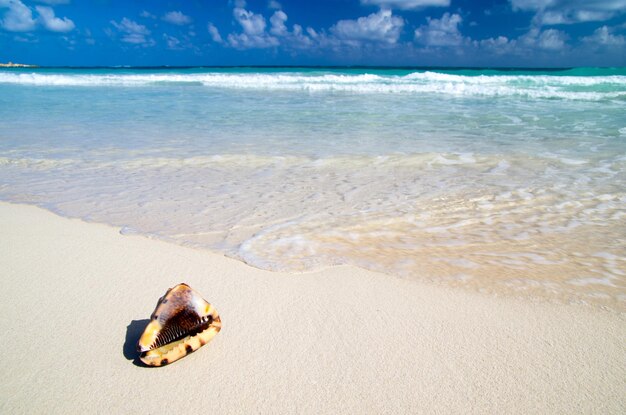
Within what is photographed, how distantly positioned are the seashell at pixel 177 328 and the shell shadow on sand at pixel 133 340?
0.24 feet

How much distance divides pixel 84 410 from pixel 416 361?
1389 millimetres

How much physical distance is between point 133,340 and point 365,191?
287 cm

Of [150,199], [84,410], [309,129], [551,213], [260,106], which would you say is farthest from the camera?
[260,106]

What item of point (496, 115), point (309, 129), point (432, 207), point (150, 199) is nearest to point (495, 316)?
point (432, 207)

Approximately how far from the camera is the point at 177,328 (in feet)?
6.13

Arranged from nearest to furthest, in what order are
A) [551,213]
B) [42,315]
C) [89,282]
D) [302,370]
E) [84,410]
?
[84,410], [302,370], [42,315], [89,282], [551,213]

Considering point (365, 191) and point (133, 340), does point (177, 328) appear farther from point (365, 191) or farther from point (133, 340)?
point (365, 191)

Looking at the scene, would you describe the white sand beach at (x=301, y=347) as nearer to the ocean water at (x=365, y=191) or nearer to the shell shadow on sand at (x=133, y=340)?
the shell shadow on sand at (x=133, y=340)

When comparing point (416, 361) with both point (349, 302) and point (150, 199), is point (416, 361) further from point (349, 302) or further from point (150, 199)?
point (150, 199)

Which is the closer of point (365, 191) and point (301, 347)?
point (301, 347)

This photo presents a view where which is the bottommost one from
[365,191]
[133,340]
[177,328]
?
[365,191]

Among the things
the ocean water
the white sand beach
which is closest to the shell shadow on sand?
the white sand beach

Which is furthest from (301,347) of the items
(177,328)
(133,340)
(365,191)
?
(365,191)

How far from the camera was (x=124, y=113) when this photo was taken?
1073 centimetres
